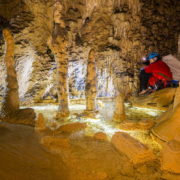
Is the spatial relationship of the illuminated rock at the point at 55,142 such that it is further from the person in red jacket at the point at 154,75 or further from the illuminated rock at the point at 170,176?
the person in red jacket at the point at 154,75

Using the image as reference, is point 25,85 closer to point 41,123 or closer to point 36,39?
point 36,39

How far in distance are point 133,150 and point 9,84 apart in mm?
4829

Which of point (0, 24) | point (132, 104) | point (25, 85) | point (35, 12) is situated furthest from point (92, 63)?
point (0, 24)

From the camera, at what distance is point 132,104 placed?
8.84m

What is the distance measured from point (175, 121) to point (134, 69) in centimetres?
633

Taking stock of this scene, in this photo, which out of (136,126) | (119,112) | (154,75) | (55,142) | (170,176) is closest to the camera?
(170,176)

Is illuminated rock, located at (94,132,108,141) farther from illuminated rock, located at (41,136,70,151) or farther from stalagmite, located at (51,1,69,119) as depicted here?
stalagmite, located at (51,1,69,119)

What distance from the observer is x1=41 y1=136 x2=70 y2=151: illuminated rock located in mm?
3859

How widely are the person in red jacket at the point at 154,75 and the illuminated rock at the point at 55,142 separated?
6.32 m

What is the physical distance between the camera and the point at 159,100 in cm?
790

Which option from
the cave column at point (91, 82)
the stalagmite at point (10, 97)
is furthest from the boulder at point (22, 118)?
the cave column at point (91, 82)

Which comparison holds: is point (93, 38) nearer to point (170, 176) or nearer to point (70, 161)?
point (70, 161)

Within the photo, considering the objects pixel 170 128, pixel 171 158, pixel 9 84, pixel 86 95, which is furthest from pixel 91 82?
pixel 171 158

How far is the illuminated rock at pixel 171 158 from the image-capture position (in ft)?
9.50
